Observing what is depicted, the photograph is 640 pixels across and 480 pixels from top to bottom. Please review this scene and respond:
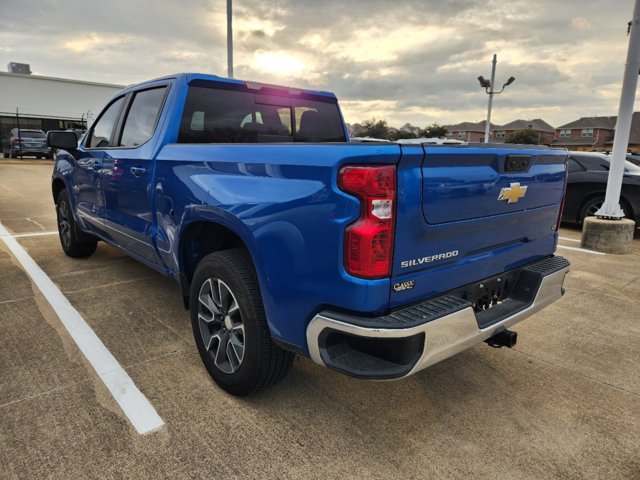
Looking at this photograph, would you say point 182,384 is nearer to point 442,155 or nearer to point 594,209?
point 442,155

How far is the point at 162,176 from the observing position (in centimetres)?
306

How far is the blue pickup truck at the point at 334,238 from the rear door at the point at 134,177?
2cm

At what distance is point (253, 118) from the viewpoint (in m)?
3.75

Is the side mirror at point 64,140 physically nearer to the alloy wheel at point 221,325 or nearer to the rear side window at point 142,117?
the rear side window at point 142,117

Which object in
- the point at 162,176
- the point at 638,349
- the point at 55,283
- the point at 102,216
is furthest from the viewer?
the point at 55,283

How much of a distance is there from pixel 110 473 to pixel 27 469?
38 cm

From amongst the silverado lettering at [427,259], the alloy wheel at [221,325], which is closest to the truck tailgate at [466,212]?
the silverado lettering at [427,259]

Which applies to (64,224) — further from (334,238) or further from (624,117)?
→ (624,117)

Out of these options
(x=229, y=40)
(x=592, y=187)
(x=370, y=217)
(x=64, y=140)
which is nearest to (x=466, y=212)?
(x=370, y=217)

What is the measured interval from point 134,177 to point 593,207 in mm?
7918

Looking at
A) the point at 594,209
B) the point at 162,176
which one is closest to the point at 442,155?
the point at 162,176

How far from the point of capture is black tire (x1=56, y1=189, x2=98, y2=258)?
524cm

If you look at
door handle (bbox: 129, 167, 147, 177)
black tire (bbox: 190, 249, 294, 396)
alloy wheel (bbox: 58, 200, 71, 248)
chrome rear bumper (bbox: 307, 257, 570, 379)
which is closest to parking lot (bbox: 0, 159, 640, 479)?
black tire (bbox: 190, 249, 294, 396)

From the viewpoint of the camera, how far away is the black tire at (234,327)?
7.86ft
